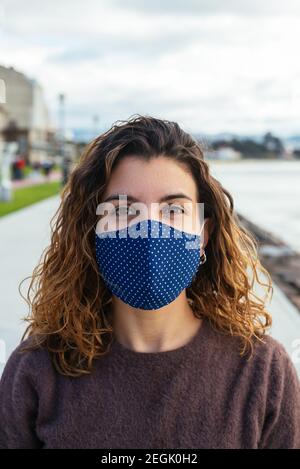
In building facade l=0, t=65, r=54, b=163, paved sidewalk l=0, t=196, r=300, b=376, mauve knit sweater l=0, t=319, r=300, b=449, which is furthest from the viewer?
building facade l=0, t=65, r=54, b=163

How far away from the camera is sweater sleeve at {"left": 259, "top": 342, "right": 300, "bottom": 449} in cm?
131

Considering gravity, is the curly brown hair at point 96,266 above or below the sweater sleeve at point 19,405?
above

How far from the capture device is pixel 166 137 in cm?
Result: 137

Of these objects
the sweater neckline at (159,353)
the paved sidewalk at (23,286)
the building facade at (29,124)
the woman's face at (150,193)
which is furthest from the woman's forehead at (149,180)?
the building facade at (29,124)

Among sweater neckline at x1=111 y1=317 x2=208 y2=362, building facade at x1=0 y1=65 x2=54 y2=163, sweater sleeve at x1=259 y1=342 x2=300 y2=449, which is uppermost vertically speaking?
sweater neckline at x1=111 y1=317 x2=208 y2=362

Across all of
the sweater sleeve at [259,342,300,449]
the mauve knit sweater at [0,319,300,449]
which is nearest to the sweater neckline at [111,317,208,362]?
the mauve knit sweater at [0,319,300,449]

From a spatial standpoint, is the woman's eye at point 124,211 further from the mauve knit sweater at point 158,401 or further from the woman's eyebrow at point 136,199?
the mauve knit sweater at point 158,401

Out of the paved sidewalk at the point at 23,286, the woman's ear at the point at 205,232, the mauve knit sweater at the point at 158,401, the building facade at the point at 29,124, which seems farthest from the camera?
the building facade at the point at 29,124

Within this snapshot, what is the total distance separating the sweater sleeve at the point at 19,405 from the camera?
133cm

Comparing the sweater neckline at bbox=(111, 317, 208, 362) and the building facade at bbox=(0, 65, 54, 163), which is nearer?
the sweater neckline at bbox=(111, 317, 208, 362)

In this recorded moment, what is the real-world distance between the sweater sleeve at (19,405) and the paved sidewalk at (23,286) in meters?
0.90

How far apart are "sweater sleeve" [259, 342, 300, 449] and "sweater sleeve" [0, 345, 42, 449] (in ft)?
1.65

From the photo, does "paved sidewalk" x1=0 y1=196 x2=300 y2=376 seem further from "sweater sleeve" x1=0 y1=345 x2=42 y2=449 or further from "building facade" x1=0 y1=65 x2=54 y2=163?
"building facade" x1=0 y1=65 x2=54 y2=163

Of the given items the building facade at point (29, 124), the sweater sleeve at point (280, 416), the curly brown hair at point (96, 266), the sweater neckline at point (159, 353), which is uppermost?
the curly brown hair at point (96, 266)
